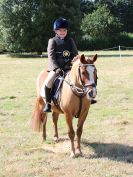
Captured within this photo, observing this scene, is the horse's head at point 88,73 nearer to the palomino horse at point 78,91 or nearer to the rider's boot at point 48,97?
the palomino horse at point 78,91

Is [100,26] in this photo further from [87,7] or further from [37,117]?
[37,117]

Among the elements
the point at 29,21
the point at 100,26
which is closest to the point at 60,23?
the point at 29,21

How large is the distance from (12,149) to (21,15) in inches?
1408

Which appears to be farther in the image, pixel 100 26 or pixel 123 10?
pixel 123 10

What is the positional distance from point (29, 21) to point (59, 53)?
35671mm

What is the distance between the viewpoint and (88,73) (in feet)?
23.0

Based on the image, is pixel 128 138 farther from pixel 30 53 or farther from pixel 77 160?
pixel 30 53

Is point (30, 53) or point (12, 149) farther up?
point (12, 149)

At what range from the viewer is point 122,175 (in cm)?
655

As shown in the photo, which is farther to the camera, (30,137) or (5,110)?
(5,110)

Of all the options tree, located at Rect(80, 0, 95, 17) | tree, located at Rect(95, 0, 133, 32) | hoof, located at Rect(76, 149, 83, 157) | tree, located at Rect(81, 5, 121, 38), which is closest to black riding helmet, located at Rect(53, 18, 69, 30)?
hoof, located at Rect(76, 149, 83, 157)

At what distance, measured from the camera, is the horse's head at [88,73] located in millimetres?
6902

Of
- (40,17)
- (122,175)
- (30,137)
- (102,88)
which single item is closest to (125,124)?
(30,137)

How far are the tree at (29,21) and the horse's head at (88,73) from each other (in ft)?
117
